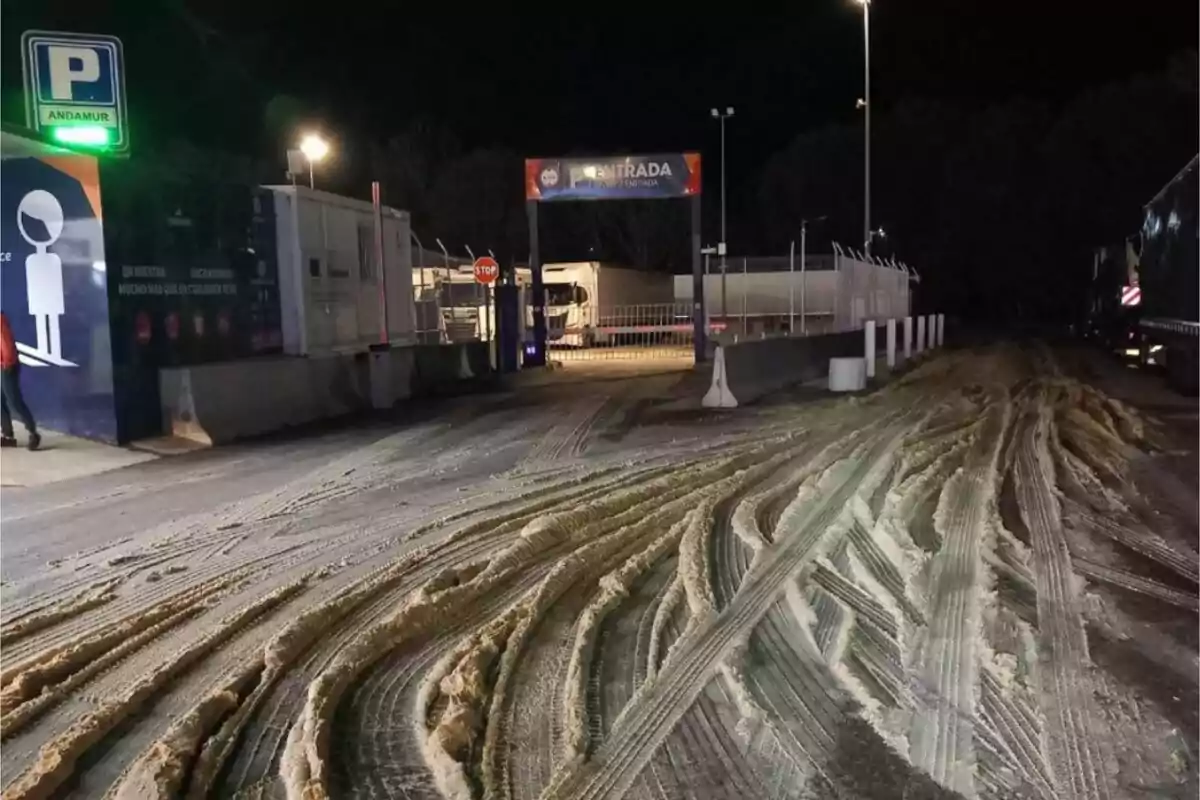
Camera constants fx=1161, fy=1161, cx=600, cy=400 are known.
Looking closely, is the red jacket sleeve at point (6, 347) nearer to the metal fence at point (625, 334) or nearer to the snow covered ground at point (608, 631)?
the snow covered ground at point (608, 631)

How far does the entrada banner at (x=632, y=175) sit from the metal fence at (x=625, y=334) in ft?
17.3

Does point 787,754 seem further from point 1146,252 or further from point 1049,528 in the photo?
point 1146,252

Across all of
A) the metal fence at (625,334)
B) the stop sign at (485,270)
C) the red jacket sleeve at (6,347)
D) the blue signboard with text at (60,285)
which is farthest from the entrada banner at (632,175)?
the red jacket sleeve at (6,347)

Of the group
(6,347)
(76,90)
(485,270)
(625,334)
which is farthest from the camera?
(625,334)

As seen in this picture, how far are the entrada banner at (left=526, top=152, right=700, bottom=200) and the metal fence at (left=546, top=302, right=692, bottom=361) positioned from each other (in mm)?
5269

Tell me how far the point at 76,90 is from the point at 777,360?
12.7 meters

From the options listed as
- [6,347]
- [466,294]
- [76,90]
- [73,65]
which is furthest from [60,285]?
[466,294]

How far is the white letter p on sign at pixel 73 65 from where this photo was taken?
498 inches

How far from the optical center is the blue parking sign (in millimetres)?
12445

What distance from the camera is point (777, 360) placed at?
69.7 ft

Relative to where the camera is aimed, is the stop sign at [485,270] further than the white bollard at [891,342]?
Yes

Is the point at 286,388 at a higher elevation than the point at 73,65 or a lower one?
lower

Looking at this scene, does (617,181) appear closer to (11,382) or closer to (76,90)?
(76,90)

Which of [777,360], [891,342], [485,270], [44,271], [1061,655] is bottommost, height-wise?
[1061,655]
